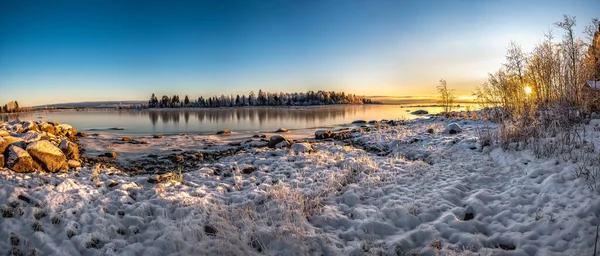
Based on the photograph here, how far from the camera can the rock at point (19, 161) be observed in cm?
762

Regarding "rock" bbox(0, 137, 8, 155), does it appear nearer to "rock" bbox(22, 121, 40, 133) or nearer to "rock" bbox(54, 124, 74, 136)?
"rock" bbox(22, 121, 40, 133)

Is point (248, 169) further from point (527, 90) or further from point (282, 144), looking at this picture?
point (527, 90)

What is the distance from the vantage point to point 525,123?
1031 cm

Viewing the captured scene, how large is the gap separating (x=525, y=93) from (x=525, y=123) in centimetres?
552

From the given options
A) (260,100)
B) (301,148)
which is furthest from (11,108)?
(301,148)

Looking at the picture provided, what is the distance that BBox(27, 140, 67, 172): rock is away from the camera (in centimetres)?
817

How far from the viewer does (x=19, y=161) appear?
7691 millimetres

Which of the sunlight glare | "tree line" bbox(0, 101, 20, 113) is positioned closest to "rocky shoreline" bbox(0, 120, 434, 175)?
the sunlight glare

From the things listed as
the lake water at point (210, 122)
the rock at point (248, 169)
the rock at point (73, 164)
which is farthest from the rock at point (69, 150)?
the lake water at point (210, 122)

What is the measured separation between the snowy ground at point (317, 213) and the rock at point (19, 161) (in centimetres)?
25

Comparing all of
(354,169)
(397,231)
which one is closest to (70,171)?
(354,169)

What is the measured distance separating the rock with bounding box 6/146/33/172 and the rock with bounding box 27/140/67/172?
20 centimetres

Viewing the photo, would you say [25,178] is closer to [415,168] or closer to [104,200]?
[104,200]

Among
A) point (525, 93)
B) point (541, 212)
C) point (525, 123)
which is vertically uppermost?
point (525, 93)
